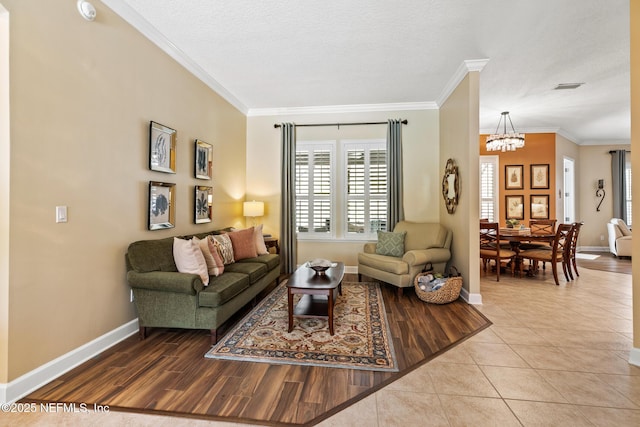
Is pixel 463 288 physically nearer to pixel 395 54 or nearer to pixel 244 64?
pixel 395 54

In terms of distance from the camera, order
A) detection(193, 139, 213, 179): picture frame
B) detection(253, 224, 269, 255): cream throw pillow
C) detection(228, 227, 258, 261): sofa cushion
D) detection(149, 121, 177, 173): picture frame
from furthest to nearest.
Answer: detection(253, 224, 269, 255): cream throw pillow
detection(228, 227, 258, 261): sofa cushion
detection(193, 139, 213, 179): picture frame
detection(149, 121, 177, 173): picture frame

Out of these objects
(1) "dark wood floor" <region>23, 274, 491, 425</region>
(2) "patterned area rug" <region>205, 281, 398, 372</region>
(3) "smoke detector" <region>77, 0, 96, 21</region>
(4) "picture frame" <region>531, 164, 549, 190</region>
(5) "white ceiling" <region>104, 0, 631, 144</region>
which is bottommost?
(1) "dark wood floor" <region>23, 274, 491, 425</region>

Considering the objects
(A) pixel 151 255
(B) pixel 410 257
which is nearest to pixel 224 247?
(A) pixel 151 255

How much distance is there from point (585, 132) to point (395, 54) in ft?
21.2

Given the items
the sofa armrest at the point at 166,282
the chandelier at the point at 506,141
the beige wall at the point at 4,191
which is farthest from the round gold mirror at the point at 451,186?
the beige wall at the point at 4,191

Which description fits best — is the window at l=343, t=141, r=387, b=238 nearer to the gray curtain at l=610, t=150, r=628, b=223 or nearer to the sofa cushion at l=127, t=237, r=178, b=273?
the sofa cushion at l=127, t=237, r=178, b=273

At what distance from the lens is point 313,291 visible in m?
2.90

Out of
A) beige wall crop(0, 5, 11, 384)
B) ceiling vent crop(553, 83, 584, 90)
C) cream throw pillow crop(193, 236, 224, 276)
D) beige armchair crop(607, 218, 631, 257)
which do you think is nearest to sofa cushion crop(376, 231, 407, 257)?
cream throw pillow crop(193, 236, 224, 276)

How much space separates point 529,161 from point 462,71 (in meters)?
4.39

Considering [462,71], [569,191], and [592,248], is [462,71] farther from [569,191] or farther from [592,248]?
[592,248]

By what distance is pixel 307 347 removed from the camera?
2.64 m

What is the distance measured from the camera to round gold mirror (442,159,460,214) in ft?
14.1

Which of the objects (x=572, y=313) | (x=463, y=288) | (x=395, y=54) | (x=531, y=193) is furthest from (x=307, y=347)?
(x=531, y=193)

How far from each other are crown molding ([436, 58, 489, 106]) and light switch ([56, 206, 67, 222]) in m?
4.51
